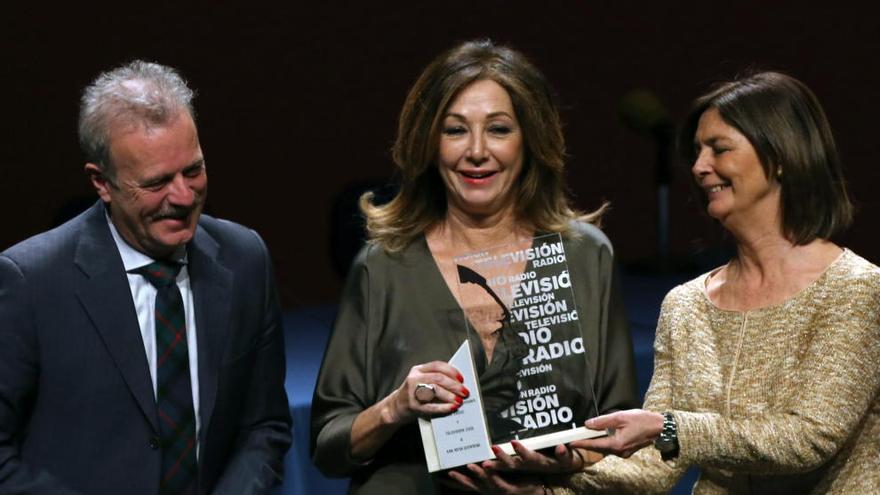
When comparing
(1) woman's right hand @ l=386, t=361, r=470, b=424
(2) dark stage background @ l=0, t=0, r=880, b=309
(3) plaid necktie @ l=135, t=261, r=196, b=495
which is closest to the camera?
(1) woman's right hand @ l=386, t=361, r=470, b=424

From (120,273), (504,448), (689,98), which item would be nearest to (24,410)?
(120,273)

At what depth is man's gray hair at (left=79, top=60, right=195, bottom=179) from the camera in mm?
2033

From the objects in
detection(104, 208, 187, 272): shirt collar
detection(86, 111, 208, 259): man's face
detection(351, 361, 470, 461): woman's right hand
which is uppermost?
detection(86, 111, 208, 259): man's face

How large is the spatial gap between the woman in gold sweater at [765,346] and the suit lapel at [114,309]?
0.63 m

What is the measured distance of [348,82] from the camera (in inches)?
220

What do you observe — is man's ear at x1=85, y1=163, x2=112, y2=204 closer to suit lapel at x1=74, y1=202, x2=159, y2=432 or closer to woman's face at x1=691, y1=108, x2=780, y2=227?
suit lapel at x1=74, y1=202, x2=159, y2=432

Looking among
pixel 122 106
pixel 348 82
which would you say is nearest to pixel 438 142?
pixel 122 106

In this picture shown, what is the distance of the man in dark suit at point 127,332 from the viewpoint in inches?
80.0

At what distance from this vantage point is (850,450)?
216 cm

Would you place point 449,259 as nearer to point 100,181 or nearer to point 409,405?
point 409,405

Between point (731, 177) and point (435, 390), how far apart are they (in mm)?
698

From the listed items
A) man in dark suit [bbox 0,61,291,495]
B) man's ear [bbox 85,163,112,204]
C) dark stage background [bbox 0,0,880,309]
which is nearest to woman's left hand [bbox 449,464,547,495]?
man in dark suit [bbox 0,61,291,495]

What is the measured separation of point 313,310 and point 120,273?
2644 millimetres

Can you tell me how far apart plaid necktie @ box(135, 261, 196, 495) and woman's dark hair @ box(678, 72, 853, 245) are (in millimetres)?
1104
